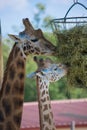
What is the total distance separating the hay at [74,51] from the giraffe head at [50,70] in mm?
63

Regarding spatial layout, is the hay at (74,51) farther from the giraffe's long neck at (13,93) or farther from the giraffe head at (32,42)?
the giraffe's long neck at (13,93)

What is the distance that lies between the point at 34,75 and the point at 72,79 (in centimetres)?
28

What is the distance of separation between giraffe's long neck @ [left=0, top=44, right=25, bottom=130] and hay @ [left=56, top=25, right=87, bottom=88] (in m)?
0.31

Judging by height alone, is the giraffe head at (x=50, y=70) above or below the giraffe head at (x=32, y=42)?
below

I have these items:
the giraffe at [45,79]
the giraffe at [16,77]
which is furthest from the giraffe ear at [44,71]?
the giraffe at [16,77]

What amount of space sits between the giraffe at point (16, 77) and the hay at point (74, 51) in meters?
0.09

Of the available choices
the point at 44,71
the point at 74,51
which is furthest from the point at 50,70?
the point at 74,51

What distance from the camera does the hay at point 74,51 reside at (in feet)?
12.6

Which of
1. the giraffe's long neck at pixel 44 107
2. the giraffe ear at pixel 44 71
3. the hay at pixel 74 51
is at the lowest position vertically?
the giraffe's long neck at pixel 44 107

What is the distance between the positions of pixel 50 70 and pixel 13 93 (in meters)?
0.31

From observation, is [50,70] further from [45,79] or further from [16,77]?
[16,77]

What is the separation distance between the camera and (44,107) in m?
3.85

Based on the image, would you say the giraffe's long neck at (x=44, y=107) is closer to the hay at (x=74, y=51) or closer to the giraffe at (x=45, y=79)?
the giraffe at (x=45, y=79)

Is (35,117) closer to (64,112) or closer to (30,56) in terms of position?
(64,112)
